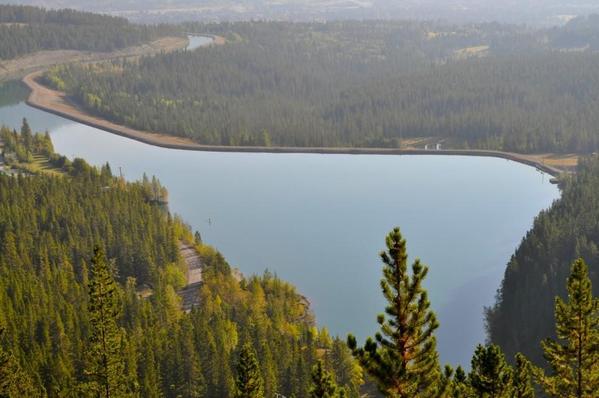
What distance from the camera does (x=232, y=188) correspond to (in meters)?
159

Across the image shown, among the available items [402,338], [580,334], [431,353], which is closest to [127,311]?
[580,334]

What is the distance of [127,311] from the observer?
270ft

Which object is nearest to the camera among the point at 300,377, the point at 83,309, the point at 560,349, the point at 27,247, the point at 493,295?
the point at 560,349

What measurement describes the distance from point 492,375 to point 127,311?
2086 inches

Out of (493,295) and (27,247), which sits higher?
(27,247)

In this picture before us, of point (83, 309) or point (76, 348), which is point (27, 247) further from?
point (76, 348)

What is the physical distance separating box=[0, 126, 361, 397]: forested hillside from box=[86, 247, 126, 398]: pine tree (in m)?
0.07

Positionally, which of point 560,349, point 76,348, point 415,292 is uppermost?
point 415,292

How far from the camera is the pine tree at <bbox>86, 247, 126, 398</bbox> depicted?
4597 centimetres

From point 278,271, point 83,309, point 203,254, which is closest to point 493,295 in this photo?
point 278,271

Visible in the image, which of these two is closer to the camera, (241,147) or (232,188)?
(232,188)

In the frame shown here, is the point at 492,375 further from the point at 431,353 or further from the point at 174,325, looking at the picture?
the point at 174,325

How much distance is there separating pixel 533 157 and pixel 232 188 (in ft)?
206

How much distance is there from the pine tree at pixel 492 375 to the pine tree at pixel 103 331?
20.0 m
